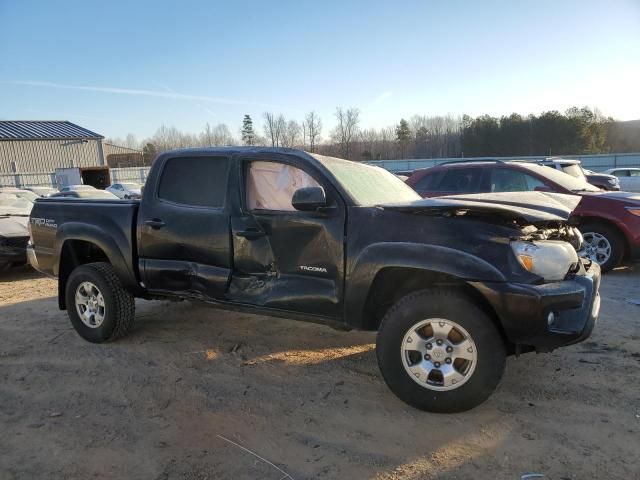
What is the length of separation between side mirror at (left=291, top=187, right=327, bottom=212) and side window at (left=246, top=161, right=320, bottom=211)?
16.0 inches

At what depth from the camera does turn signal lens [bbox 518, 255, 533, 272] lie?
9.87 ft

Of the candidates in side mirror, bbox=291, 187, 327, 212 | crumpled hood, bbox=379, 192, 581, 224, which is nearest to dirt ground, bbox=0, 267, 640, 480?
crumpled hood, bbox=379, 192, 581, 224

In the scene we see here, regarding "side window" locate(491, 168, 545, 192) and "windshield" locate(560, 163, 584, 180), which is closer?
"side window" locate(491, 168, 545, 192)

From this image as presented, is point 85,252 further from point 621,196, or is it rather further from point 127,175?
point 127,175

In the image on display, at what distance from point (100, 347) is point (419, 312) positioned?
331 cm

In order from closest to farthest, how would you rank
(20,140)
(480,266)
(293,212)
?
(480,266), (293,212), (20,140)

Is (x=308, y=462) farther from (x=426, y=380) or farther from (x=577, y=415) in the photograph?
(x=577, y=415)

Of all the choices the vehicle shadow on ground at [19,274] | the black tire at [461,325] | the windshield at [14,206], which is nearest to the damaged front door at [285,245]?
the black tire at [461,325]

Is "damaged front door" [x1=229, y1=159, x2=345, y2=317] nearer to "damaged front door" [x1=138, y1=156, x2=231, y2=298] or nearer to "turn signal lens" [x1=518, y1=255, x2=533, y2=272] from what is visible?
"damaged front door" [x1=138, y1=156, x2=231, y2=298]

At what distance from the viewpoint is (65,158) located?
41688mm

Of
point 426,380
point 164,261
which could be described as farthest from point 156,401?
point 426,380

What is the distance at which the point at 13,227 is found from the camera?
8398 mm

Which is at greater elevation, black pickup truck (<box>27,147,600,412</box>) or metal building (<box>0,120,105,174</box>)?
metal building (<box>0,120,105,174</box>)

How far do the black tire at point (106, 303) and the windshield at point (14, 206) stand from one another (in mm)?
5811
